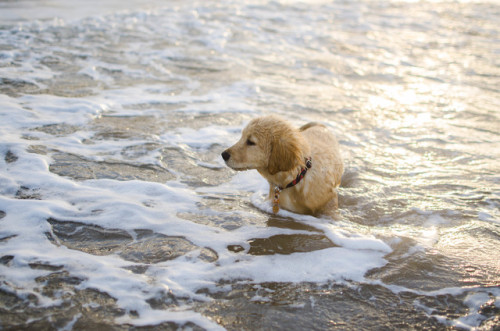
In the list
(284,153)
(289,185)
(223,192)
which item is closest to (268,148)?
(284,153)

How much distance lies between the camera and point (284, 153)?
4.04m

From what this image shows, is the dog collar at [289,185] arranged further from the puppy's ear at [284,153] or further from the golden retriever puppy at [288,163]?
the puppy's ear at [284,153]

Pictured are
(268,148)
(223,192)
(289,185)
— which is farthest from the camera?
(223,192)

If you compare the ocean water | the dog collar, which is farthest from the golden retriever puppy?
the ocean water

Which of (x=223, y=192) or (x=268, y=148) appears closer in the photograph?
(x=268, y=148)

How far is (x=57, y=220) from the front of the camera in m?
3.73

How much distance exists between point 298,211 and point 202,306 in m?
1.85

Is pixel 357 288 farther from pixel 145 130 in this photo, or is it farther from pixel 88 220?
pixel 145 130

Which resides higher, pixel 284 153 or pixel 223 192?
pixel 284 153

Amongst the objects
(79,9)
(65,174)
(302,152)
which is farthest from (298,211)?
(79,9)

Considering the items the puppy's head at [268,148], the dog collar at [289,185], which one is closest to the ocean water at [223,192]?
the dog collar at [289,185]

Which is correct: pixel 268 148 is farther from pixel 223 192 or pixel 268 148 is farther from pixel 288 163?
pixel 223 192

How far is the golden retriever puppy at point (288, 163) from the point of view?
4102mm

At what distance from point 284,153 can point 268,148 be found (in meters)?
0.19
